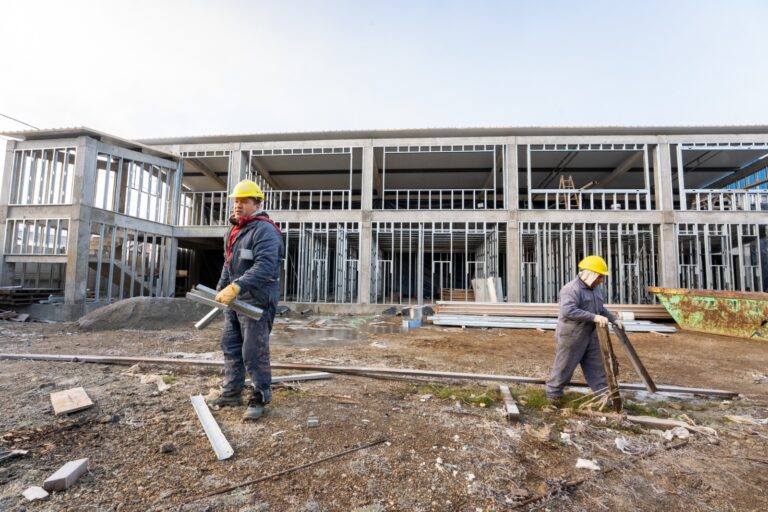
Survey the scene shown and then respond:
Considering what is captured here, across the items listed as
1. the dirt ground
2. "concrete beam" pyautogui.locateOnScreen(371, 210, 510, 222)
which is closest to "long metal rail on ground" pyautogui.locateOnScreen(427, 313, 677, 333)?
"concrete beam" pyautogui.locateOnScreen(371, 210, 510, 222)

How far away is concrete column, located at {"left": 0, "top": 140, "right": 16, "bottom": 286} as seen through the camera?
11523mm

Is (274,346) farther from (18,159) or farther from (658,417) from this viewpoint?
(18,159)

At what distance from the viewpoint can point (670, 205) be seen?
1328 centimetres

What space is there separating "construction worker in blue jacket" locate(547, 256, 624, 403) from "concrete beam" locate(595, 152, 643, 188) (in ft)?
48.2

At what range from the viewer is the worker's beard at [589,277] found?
366cm

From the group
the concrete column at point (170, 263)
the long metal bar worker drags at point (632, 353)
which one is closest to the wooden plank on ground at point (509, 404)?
the long metal bar worker drags at point (632, 353)

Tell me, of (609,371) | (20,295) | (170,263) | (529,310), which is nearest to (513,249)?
(529,310)

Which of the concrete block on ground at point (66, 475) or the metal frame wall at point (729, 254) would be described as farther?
the metal frame wall at point (729, 254)

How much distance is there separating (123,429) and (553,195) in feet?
73.6

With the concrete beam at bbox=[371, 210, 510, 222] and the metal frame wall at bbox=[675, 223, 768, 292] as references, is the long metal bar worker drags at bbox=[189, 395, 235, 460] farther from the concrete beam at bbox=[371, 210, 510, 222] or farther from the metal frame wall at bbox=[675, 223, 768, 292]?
the metal frame wall at bbox=[675, 223, 768, 292]

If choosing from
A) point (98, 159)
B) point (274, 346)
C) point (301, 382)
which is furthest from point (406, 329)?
point (98, 159)

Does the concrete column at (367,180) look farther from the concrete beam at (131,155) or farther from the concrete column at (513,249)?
the concrete beam at (131,155)

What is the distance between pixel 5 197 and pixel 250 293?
48.4 ft

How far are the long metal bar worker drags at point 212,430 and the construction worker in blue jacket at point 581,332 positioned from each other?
3.24 m
